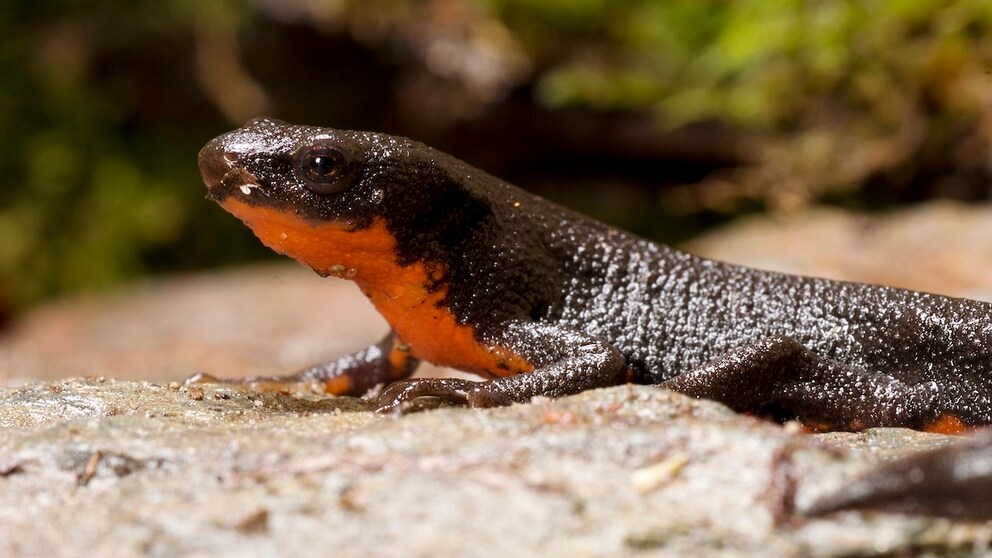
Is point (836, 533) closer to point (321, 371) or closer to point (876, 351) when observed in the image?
point (876, 351)

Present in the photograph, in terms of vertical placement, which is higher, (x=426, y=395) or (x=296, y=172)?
(x=296, y=172)

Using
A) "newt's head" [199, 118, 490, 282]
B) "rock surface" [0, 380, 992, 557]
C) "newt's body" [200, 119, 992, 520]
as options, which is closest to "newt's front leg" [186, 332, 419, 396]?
"newt's body" [200, 119, 992, 520]

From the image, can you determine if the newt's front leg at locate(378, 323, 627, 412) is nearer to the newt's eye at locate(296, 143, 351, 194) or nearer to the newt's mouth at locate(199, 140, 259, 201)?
the newt's eye at locate(296, 143, 351, 194)

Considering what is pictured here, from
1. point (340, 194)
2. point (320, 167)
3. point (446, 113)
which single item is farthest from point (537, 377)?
point (446, 113)

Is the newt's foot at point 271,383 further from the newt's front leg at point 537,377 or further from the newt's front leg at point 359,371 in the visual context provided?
the newt's front leg at point 537,377

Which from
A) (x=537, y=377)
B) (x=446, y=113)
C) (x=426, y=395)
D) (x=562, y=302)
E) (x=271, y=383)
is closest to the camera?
A: (x=426, y=395)

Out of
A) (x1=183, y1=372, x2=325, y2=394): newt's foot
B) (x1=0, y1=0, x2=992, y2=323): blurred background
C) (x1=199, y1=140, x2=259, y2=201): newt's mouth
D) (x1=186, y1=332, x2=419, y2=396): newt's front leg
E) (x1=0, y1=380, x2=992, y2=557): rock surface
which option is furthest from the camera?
(x1=0, y1=0, x2=992, y2=323): blurred background

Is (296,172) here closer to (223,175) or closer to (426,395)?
(223,175)
